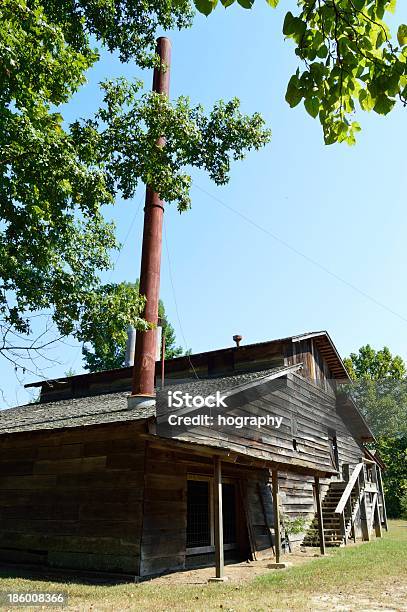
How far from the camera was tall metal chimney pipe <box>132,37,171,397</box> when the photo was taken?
12.1 meters

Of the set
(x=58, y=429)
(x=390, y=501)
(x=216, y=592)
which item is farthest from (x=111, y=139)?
(x=390, y=501)

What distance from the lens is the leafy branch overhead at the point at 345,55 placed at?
3398mm

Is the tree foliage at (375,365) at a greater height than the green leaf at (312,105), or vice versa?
the tree foliage at (375,365)

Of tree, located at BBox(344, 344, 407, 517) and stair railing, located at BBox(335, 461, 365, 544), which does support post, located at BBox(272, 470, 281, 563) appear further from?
tree, located at BBox(344, 344, 407, 517)

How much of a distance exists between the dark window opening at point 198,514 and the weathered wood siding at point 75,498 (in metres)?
2.51

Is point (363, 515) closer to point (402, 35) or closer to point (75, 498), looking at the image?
point (75, 498)

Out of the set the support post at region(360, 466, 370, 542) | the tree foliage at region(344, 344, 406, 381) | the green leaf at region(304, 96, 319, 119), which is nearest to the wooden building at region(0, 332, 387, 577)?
the support post at region(360, 466, 370, 542)

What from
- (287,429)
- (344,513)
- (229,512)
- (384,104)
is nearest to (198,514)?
(229,512)

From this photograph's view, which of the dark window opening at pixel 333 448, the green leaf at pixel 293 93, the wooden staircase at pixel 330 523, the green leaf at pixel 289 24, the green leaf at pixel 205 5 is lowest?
the wooden staircase at pixel 330 523

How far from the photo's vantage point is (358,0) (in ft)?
10.3

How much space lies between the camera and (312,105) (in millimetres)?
3648

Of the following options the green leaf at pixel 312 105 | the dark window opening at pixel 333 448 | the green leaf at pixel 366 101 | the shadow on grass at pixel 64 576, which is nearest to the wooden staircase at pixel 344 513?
the dark window opening at pixel 333 448

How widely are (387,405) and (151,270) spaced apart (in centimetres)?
4221

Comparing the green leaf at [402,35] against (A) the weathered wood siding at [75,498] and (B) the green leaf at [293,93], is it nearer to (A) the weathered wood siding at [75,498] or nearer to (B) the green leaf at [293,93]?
(B) the green leaf at [293,93]
